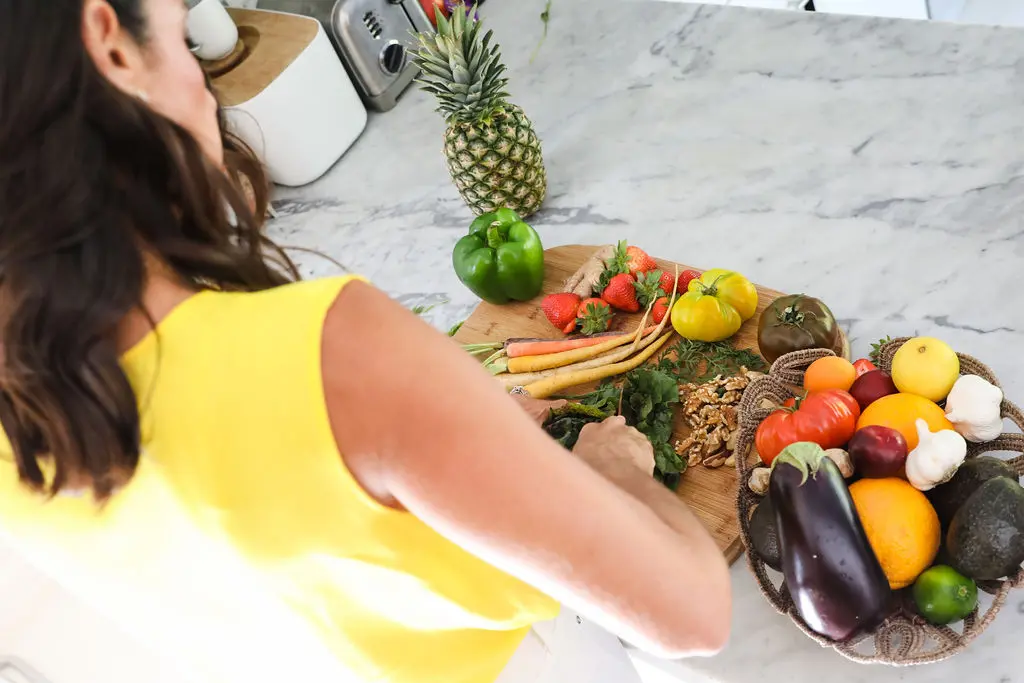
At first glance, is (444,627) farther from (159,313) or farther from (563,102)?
(563,102)

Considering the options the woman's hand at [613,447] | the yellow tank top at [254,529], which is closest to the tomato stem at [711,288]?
the woman's hand at [613,447]

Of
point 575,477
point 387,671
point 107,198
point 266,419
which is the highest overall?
point 107,198

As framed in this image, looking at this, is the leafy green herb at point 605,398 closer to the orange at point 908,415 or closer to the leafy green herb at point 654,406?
the leafy green herb at point 654,406

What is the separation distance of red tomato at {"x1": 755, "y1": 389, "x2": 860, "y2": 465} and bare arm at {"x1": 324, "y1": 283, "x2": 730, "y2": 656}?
44 centimetres

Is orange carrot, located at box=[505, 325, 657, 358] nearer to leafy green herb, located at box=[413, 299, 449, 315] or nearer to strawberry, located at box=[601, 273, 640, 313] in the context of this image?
strawberry, located at box=[601, 273, 640, 313]

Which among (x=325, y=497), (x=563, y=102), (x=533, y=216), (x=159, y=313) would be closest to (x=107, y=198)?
(x=159, y=313)

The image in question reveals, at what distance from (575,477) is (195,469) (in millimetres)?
221

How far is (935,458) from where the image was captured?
0.81m

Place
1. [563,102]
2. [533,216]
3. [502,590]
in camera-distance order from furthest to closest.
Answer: [563,102]
[533,216]
[502,590]

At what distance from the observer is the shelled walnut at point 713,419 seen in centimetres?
103

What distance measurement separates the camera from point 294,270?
2.27 feet

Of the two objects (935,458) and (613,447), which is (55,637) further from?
(935,458)

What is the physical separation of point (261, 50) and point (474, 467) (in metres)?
1.54

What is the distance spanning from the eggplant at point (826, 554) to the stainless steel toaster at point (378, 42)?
134 cm
